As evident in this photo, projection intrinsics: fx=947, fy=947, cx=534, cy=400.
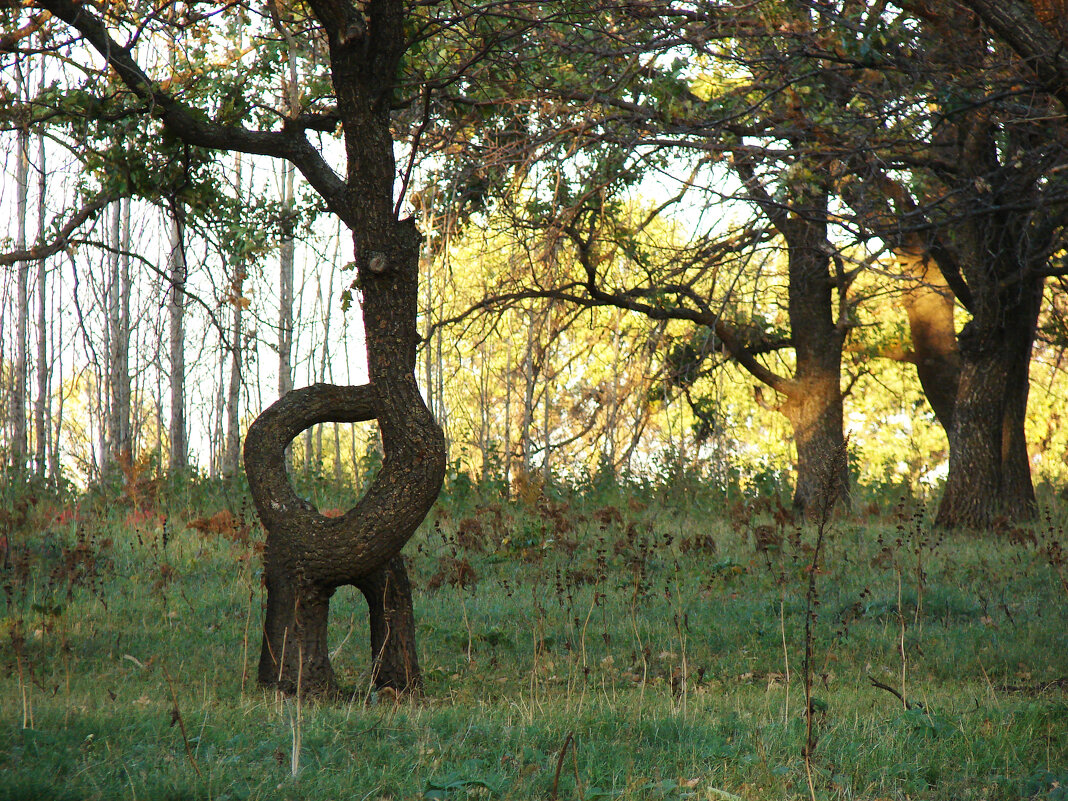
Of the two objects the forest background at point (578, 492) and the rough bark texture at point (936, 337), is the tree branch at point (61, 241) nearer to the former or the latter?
the forest background at point (578, 492)

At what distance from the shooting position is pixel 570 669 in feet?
20.5

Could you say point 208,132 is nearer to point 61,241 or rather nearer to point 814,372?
point 61,241

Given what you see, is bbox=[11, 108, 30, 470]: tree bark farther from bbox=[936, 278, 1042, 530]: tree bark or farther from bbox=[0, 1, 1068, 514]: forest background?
bbox=[936, 278, 1042, 530]: tree bark

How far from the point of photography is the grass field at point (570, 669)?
391cm

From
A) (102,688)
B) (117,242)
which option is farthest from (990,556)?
(117,242)

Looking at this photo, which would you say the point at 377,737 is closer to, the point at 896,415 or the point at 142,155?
the point at 142,155

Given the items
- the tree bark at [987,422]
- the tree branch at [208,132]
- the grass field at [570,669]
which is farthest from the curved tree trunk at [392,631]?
the tree bark at [987,422]

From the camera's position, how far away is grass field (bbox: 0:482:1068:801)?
391cm

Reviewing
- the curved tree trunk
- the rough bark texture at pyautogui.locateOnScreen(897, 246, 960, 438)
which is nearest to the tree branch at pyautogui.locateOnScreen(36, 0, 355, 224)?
the curved tree trunk

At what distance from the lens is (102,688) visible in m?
5.48

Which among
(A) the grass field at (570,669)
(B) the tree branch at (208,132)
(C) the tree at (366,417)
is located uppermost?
(B) the tree branch at (208,132)

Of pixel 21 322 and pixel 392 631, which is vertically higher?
pixel 21 322

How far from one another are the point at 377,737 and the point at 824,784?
1.99m

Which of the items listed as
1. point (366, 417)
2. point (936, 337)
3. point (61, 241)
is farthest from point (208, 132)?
point (936, 337)
